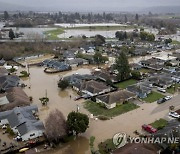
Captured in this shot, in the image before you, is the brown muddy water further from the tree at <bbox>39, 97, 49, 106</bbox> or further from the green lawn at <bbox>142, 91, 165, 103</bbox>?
the green lawn at <bbox>142, 91, 165, 103</bbox>

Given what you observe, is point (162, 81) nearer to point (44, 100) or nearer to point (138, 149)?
point (44, 100)

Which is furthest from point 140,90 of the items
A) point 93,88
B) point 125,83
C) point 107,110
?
point 107,110

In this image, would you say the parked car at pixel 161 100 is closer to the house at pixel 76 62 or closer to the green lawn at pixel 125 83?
the green lawn at pixel 125 83

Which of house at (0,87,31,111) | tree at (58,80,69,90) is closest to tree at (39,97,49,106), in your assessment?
house at (0,87,31,111)

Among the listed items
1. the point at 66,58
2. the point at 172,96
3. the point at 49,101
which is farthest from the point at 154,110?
the point at 66,58

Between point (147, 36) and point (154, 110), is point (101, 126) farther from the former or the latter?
point (147, 36)

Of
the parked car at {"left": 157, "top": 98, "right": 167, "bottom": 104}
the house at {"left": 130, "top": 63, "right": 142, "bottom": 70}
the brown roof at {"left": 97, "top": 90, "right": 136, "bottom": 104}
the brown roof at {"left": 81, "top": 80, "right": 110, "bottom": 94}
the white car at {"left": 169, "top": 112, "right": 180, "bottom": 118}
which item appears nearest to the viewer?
the white car at {"left": 169, "top": 112, "right": 180, "bottom": 118}

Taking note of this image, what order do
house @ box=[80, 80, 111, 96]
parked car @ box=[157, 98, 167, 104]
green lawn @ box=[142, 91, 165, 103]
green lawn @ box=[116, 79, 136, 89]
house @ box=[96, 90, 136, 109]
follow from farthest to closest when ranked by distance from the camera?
green lawn @ box=[116, 79, 136, 89] < house @ box=[80, 80, 111, 96] < green lawn @ box=[142, 91, 165, 103] < parked car @ box=[157, 98, 167, 104] < house @ box=[96, 90, 136, 109]

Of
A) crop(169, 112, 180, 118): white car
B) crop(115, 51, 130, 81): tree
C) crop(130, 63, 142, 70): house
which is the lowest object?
crop(169, 112, 180, 118): white car
